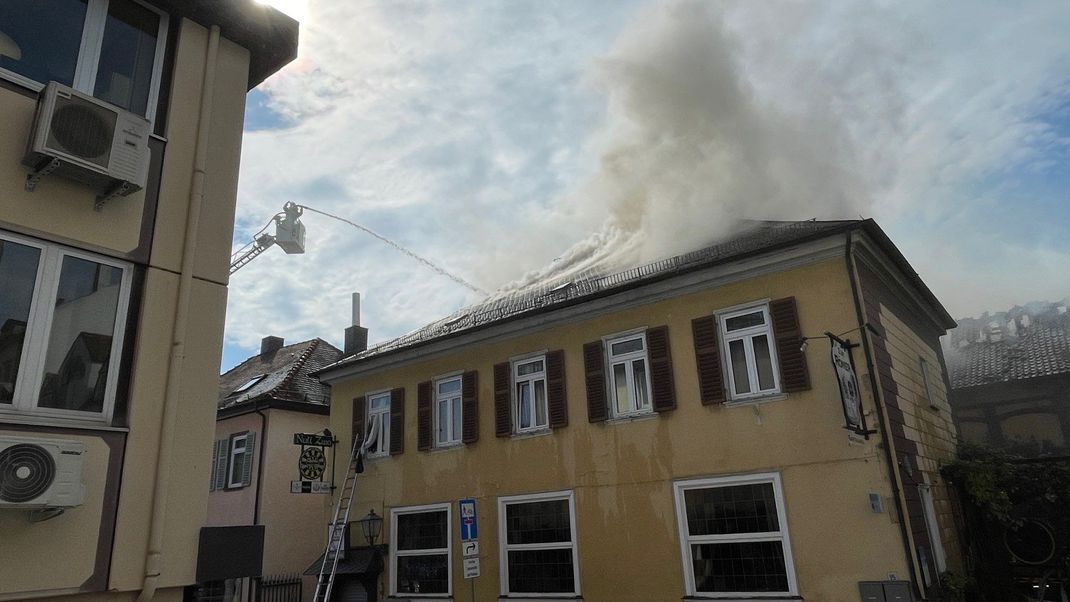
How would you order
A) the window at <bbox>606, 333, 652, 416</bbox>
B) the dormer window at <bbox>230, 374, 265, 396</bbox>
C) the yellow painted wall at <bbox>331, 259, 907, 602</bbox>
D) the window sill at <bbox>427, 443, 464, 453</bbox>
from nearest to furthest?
the yellow painted wall at <bbox>331, 259, 907, 602</bbox> < the window at <bbox>606, 333, 652, 416</bbox> < the window sill at <bbox>427, 443, 464, 453</bbox> < the dormer window at <bbox>230, 374, 265, 396</bbox>

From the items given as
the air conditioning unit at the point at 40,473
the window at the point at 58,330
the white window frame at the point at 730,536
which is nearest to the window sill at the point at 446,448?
the white window frame at the point at 730,536

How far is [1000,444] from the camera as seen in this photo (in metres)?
25.2

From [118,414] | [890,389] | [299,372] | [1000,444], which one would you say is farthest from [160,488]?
[1000,444]

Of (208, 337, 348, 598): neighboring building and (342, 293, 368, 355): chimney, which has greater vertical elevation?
(342, 293, 368, 355): chimney

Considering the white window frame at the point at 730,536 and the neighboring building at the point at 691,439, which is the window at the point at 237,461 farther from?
the white window frame at the point at 730,536

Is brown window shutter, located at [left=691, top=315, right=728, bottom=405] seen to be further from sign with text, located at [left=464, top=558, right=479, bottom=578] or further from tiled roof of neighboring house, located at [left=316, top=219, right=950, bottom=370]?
sign with text, located at [left=464, top=558, right=479, bottom=578]

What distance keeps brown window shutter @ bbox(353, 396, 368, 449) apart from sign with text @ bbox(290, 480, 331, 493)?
4.14 ft

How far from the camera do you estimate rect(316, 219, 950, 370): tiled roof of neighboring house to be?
11048mm

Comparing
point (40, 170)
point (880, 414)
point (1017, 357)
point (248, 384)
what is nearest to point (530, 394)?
point (880, 414)

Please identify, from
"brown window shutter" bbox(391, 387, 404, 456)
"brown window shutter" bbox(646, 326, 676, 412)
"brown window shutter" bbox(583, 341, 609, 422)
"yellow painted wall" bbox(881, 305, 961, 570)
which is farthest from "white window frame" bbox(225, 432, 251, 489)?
"yellow painted wall" bbox(881, 305, 961, 570)

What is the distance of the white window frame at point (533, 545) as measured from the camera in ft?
40.1

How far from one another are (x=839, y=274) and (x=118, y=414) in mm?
9692

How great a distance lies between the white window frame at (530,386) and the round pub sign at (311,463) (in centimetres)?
530

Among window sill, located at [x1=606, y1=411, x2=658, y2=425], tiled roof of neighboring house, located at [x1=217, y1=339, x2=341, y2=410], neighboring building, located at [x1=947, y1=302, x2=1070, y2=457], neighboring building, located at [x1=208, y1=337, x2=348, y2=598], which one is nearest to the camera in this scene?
window sill, located at [x1=606, y1=411, x2=658, y2=425]
